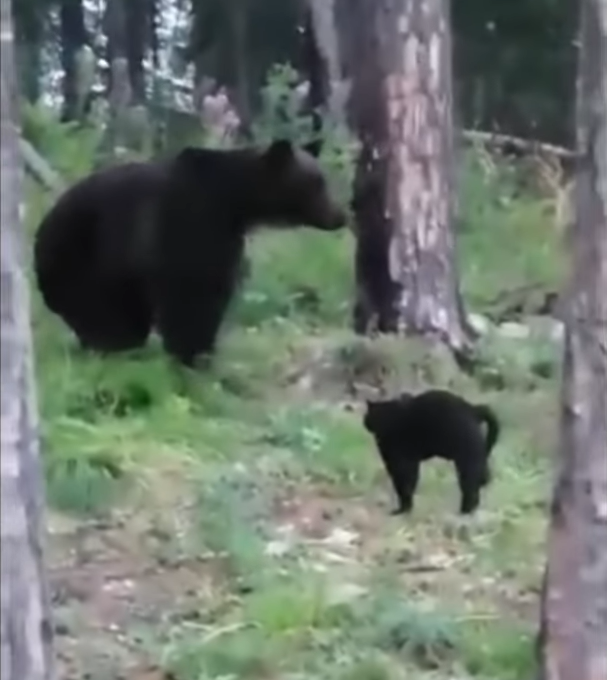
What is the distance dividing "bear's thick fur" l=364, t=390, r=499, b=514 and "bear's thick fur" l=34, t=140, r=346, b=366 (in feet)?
7.21

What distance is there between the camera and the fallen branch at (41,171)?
427 inches

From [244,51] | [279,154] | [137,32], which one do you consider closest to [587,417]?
[279,154]

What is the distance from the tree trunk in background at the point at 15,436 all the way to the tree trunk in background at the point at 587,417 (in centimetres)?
140

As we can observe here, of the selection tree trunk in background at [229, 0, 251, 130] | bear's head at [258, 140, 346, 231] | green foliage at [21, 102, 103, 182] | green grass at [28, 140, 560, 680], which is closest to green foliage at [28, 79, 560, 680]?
green grass at [28, 140, 560, 680]

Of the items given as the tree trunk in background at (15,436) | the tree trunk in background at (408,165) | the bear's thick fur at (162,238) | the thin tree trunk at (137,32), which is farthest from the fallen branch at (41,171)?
the thin tree trunk at (137,32)

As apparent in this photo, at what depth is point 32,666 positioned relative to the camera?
3.36 m

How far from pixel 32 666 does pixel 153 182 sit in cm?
590

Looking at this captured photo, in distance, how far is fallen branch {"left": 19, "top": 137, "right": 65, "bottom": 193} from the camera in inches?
427

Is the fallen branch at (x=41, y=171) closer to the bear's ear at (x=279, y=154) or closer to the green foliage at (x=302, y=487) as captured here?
the green foliage at (x=302, y=487)

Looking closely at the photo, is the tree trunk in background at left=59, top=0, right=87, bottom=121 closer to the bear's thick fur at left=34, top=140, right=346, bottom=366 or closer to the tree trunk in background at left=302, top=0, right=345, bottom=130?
the tree trunk in background at left=302, top=0, right=345, bottom=130

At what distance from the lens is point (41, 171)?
10.9 metres

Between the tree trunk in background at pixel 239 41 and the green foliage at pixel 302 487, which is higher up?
the tree trunk in background at pixel 239 41

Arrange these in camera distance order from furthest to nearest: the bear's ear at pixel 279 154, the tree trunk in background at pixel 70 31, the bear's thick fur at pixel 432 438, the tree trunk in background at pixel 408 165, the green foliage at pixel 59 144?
the tree trunk in background at pixel 70 31 < the green foliage at pixel 59 144 < the bear's ear at pixel 279 154 < the tree trunk in background at pixel 408 165 < the bear's thick fur at pixel 432 438

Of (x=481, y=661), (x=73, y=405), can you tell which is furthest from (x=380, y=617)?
(x=73, y=405)
